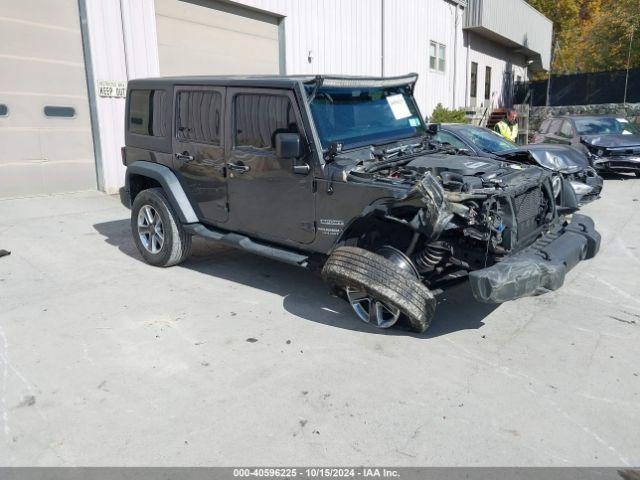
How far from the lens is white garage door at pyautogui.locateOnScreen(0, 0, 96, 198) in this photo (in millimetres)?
8398

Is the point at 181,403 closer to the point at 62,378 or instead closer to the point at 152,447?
the point at 152,447

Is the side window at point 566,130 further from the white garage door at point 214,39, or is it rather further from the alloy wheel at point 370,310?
the alloy wheel at point 370,310

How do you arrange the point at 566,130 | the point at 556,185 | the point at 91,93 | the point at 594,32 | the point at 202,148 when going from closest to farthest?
the point at 556,185 → the point at 202,148 → the point at 91,93 → the point at 566,130 → the point at 594,32

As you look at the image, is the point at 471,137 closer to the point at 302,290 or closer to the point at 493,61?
the point at 302,290

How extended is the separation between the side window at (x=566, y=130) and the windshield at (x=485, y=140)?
16.2 feet

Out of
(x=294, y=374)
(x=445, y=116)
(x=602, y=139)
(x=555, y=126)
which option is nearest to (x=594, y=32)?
(x=445, y=116)

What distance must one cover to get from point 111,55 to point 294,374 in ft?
25.9

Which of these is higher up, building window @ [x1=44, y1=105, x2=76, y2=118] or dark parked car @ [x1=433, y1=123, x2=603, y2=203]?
building window @ [x1=44, y1=105, x2=76, y2=118]

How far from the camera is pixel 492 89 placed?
27219 millimetres

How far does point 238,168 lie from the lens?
502cm

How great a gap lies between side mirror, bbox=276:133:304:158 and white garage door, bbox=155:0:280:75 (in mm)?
6903

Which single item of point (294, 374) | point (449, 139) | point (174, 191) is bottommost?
point (294, 374)

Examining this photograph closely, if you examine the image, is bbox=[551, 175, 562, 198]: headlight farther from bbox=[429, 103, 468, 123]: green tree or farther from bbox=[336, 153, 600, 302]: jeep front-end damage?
bbox=[429, 103, 468, 123]: green tree

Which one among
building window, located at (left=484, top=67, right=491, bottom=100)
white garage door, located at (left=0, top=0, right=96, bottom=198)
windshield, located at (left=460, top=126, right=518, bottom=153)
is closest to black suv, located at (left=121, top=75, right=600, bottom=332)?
windshield, located at (left=460, top=126, right=518, bottom=153)
